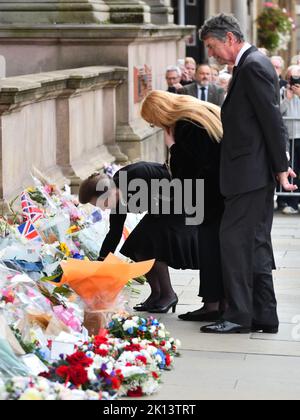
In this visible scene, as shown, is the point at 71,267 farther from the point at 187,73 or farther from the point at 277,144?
the point at 187,73

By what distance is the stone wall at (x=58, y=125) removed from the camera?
9438mm

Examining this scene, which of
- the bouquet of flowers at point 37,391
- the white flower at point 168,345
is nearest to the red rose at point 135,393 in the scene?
the bouquet of flowers at point 37,391

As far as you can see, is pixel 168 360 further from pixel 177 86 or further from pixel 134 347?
pixel 177 86

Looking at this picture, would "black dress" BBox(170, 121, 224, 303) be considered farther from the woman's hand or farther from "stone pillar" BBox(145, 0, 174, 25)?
"stone pillar" BBox(145, 0, 174, 25)

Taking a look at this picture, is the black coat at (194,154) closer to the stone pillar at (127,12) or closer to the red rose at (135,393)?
the red rose at (135,393)

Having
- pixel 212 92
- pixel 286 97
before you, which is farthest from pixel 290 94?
pixel 212 92

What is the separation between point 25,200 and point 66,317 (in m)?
2.12

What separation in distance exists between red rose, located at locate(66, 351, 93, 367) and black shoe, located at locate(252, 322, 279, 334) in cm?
176

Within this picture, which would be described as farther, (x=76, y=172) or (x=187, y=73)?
(x=187, y=73)

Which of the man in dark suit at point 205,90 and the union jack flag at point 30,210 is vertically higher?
the man in dark suit at point 205,90

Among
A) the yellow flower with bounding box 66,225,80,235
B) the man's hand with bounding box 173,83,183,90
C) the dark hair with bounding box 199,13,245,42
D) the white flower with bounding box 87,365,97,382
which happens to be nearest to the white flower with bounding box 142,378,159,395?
the white flower with bounding box 87,365,97,382

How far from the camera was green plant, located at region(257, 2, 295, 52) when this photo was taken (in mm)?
36031

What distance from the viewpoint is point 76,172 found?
11.8 metres

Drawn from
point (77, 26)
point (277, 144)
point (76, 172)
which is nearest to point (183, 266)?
point (277, 144)
